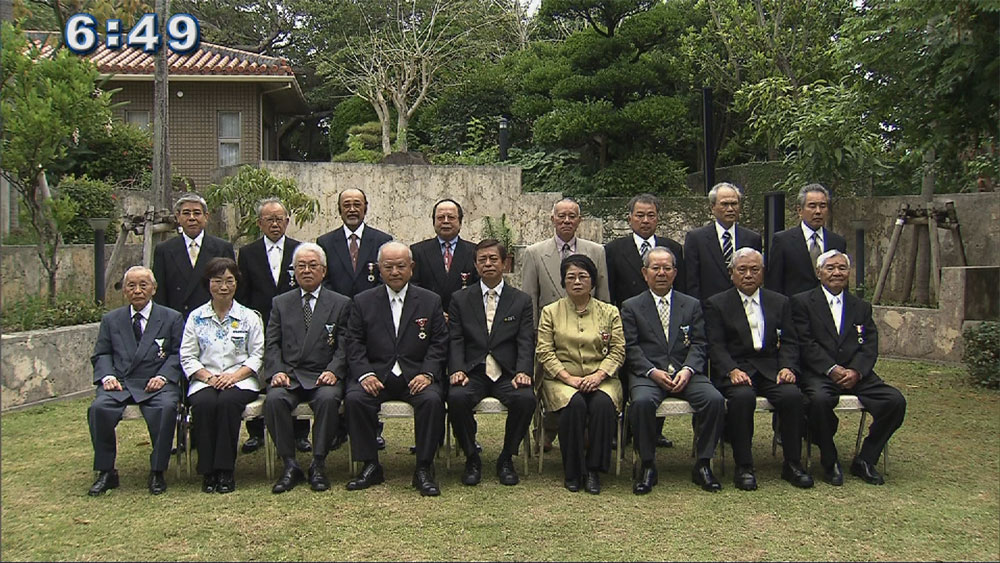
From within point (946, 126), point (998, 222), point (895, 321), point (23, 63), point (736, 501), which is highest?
point (23, 63)

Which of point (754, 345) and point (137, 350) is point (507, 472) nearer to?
point (754, 345)

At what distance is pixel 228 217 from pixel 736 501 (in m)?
10.8

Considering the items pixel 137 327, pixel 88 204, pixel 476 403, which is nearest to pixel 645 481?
pixel 476 403

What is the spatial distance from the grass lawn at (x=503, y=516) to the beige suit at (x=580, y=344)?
→ 655 mm

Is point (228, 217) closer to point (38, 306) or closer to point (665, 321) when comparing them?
point (38, 306)

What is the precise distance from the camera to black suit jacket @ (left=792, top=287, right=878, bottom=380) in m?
6.03

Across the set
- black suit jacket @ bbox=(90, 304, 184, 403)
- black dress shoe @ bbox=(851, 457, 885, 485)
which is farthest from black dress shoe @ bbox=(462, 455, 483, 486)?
black dress shoe @ bbox=(851, 457, 885, 485)

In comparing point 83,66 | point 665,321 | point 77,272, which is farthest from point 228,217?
point 665,321

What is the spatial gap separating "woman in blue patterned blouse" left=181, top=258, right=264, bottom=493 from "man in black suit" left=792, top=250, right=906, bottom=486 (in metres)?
3.49

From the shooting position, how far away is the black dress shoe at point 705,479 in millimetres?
5618

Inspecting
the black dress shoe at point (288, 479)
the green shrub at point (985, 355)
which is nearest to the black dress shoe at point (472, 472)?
the black dress shoe at point (288, 479)

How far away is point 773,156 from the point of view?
21.2 meters

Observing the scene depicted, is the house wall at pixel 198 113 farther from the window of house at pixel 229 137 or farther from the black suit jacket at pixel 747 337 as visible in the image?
the black suit jacket at pixel 747 337

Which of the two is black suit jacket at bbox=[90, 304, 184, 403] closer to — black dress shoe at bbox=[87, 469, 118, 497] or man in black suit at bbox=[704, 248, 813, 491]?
black dress shoe at bbox=[87, 469, 118, 497]
